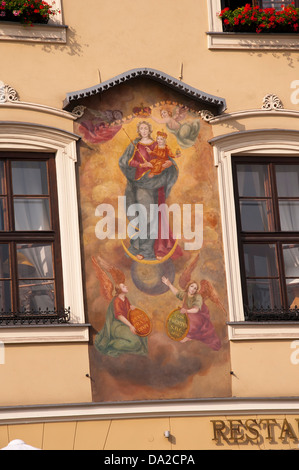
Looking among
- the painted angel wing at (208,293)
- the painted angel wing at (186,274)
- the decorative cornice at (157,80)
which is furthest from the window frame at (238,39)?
the painted angel wing at (208,293)

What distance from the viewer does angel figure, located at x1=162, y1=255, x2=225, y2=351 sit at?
12703 mm

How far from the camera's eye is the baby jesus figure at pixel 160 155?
13039mm

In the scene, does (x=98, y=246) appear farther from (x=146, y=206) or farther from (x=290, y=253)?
(x=290, y=253)

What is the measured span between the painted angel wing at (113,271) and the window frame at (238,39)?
2880 millimetres

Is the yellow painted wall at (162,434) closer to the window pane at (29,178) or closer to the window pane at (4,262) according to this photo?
the window pane at (4,262)

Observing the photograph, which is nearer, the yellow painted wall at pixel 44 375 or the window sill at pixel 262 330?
the yellow painted wall at pixel 44 375

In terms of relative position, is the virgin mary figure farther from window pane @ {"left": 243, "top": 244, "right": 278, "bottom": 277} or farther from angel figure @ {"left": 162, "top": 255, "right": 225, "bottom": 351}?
window pane @ {"left": 243, "top": 244, "right": 278, "bottom": 277}

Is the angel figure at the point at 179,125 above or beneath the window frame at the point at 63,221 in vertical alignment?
above

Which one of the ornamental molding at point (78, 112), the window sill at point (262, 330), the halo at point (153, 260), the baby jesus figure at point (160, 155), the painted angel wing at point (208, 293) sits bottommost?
the window sill at point (262, 330)

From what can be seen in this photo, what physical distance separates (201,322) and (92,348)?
1261mm

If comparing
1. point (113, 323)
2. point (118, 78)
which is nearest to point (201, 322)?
point (113, 323)

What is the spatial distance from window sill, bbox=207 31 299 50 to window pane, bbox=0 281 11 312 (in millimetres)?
3696

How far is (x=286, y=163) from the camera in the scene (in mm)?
13492

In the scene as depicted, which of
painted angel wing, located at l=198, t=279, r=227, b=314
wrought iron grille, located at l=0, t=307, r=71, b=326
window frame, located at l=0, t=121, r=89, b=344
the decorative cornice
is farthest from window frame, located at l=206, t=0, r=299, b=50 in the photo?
wrought iron grille, located at l=0, t=307, r=71, b=326
